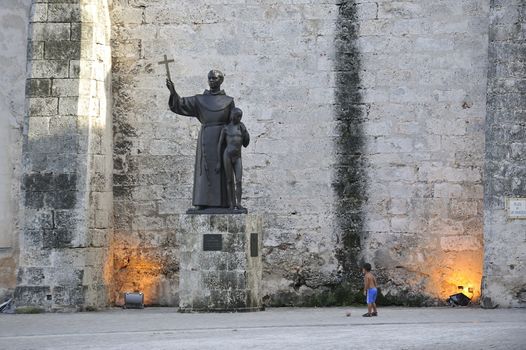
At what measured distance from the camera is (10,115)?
17.9 metres

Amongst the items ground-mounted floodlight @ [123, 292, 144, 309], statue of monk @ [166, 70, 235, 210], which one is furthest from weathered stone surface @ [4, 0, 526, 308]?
statue of monk @ [166, 70, 235, 210]

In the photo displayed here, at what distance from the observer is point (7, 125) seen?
17859 millimetres

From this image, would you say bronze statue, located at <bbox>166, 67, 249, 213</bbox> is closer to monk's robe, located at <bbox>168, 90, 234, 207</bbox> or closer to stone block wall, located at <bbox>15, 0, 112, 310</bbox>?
monk's robe, located at <bbox>168, 90, 234, 207</bbox>

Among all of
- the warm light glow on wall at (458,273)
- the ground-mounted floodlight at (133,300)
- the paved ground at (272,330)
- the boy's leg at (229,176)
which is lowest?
the paved ground at (272,330)

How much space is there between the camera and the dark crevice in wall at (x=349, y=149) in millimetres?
17125

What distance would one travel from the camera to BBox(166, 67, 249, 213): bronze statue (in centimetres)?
1545

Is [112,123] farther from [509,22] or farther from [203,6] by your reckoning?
[509,22]

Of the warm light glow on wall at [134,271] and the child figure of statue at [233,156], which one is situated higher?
the child figure of statue at [233,156]

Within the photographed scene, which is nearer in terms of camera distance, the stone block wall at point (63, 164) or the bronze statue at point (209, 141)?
the bronze statue at point (209, 141)

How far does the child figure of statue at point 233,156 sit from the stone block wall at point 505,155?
3182mm

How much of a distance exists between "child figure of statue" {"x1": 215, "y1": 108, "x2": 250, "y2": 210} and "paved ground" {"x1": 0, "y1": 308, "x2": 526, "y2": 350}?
56.4 inches

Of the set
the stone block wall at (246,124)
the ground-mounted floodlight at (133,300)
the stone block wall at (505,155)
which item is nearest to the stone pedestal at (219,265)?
the ground-mounted floodlight at (133,300)

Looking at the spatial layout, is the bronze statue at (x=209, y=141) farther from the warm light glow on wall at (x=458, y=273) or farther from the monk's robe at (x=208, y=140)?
the warm light glow on wall at (x=458, y=273)

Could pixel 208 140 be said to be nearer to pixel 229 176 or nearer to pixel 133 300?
pixel 229 176
